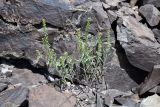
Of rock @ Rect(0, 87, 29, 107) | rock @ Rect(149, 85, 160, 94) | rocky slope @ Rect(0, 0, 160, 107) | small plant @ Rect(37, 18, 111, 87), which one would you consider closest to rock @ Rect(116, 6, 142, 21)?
rocky slope @ Rect(0, 0, 160, 107)

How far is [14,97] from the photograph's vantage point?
466cm

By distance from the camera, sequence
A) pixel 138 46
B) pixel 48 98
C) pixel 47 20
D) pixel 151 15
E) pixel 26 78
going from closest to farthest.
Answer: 1. pixel 48 98
2. pixel 138 46
3. pixel 47 20
4. pixel 26 78
5. pixel 151 15

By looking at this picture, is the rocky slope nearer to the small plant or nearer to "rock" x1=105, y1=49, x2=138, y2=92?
"rock" x1=105, y1=49, x2=138, y2=92

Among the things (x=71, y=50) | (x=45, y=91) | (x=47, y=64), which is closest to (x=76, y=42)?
(x=71, y=50)

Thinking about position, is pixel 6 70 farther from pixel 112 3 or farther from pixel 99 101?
pixel 112 3

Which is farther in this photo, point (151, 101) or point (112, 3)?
point (112, 3)

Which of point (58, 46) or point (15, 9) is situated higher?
point (15, 9)

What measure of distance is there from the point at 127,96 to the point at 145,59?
1.70 ft

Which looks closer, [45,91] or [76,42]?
[45,91]

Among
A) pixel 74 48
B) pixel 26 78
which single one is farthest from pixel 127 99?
pixel 26 78

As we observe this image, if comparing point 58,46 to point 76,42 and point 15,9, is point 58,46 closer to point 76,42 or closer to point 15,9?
point 76,42

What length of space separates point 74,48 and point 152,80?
1.09 m

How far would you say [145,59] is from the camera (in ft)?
15.7

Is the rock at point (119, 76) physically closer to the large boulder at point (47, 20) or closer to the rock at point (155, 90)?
the rock at point (155, 90)
